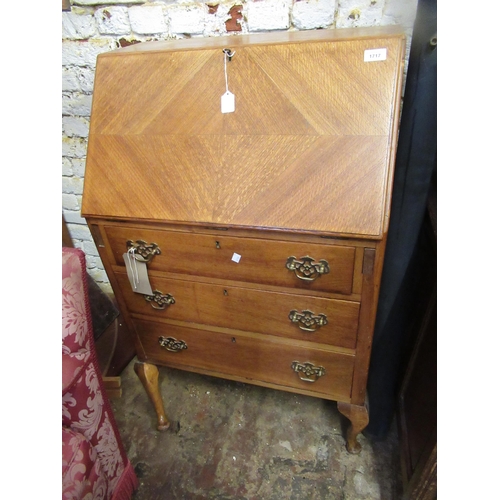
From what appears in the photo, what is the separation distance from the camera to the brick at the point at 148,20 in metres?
1.20

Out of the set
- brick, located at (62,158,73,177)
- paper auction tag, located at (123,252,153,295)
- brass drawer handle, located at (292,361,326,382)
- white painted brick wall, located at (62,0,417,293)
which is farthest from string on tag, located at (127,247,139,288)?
brick, located at (62,158,73,177)

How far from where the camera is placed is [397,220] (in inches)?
36.5

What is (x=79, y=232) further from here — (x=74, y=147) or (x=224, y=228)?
(x=224, y=228)

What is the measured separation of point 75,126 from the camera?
1.50m

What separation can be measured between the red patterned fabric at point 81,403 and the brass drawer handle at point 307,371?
20.9 inches

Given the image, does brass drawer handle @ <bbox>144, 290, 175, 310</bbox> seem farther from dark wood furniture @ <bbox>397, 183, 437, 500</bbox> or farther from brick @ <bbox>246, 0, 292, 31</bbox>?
brick @ <bbox>246, 0, 292, 31</bbox>

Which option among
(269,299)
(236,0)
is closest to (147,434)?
(269,299)

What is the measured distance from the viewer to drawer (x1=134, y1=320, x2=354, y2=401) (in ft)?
3.22

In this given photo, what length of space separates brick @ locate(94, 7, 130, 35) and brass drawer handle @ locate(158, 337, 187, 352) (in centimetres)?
109

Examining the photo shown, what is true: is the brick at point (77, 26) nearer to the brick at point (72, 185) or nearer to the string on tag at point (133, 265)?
the brick at point (72, 185)

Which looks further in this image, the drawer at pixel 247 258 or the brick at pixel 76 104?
the brick at pixel 76 104

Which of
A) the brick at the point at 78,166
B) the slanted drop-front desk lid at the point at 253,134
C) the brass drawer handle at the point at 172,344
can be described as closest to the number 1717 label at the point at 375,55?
the slanted drop-front desk lid at the point at 253,134

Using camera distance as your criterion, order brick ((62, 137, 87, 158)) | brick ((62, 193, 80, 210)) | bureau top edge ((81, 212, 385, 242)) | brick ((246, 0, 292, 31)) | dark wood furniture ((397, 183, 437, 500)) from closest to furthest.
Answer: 1. bureau top edge ((81, 212, 385, 242))
2. dark wood furniture ((397, 183, 437, 500))
3. brick ((246, 0, 292, 31))
4. brick ((62, 137, 87, 158))
5. brick ((62, 193, 80, 210))
